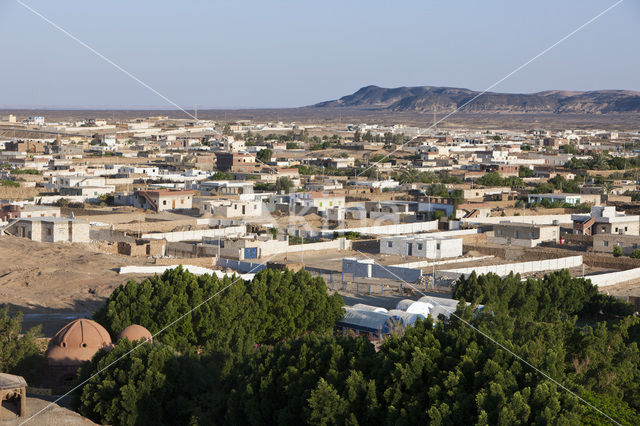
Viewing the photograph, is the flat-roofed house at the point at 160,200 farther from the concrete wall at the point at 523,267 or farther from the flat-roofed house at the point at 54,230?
the concrete wall at the point at 523,267

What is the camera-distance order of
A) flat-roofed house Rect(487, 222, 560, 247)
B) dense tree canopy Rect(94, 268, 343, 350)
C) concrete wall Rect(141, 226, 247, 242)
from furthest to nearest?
1. flat-roofed house Rect(487, 222, 560, 247)
2. concrete wall Rect(141, 226, 247, 242)
3. dense tree canopy Rect(94, 268, 343, 350)

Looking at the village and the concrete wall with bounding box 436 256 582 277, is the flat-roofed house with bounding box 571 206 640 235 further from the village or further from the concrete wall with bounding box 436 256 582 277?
the concrete wall with bounding box 436 256 582 277

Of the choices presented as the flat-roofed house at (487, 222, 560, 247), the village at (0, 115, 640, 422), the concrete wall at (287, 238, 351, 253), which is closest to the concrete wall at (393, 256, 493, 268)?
the village at (0, 115, 640, 422)

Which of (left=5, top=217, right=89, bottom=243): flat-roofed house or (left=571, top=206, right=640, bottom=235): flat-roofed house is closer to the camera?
(left=5, top=217, right=89, bottom=243): flat-roofed house

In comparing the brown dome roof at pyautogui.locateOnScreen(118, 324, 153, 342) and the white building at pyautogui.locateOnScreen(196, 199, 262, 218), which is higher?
the brown dome roof at pyautogui.locateOnScreen(118, 324, 153, 342)

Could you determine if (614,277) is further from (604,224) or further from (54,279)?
(54,279)

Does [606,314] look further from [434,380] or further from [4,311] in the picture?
[4,311]
